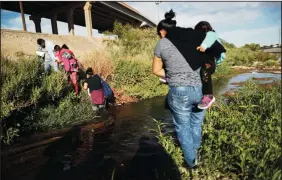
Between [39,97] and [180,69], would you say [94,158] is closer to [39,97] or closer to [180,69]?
[180,69]

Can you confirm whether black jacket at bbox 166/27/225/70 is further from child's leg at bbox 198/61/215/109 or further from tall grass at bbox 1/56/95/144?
tall grass at bbox 1/56/95/144

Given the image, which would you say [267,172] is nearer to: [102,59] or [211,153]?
[211,153]

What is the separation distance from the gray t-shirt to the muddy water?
142cm

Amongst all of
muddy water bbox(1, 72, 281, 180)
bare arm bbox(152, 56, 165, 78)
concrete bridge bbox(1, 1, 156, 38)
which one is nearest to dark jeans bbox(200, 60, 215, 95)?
bare arm bbox(152, 56, 165, 78)

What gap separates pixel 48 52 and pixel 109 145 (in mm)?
5391

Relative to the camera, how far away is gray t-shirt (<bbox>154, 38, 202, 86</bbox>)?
3.20 metres

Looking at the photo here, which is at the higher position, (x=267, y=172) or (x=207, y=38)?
(x=207, y=38)

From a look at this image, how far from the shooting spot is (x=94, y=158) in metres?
4.89

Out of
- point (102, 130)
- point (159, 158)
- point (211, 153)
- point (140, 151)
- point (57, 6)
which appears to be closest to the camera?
point (211, 153)

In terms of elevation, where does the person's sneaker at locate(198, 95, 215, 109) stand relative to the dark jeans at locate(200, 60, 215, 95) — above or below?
below

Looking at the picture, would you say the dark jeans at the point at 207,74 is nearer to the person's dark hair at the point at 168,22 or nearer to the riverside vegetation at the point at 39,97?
the person's dark hair at the point at 168,22

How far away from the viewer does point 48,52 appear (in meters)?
9.44

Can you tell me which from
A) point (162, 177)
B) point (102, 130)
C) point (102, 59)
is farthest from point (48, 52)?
point (162, 177)

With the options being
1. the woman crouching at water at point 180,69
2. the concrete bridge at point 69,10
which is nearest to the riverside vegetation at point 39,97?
the woman crouching at water at point 180,69
